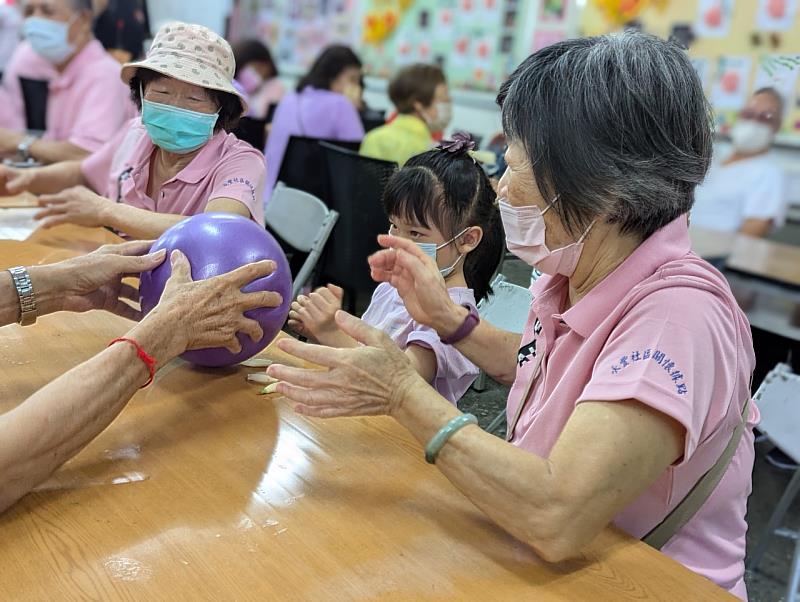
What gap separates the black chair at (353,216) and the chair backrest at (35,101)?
1534 mm

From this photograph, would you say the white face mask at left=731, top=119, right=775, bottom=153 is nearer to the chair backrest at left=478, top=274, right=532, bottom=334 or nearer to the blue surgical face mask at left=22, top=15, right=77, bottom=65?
the chair backrest at left=478, top=274, right=532, bottom=334

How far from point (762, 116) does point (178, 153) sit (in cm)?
309

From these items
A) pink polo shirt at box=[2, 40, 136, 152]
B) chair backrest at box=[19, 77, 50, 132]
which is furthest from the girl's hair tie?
chair backrest at box=[19, 77, 50, 132]

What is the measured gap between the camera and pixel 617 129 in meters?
1.06

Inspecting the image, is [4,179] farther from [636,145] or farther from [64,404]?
[636,145]

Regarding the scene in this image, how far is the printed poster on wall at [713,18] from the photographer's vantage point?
4098 mm

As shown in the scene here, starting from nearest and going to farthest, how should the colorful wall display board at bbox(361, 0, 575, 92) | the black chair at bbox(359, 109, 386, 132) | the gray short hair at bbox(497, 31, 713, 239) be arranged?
the gray short hair at bbox(497, 31, 713, 239)
the colorful wall display board at bbox(361, 0, 575, 92)
the black chair at bbox(359, 109, 386, 132)

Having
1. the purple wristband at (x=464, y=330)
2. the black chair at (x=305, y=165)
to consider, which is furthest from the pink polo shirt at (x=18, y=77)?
the purple wristband at (x=464, y=330)

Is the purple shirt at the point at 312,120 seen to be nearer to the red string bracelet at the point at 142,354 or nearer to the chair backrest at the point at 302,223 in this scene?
the chair backrest at the point at 302,223

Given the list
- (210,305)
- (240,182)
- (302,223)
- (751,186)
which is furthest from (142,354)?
(751,186)

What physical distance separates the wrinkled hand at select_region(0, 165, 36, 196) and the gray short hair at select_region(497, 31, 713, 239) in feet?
7.43

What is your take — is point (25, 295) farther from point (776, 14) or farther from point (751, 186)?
point (776, 14)

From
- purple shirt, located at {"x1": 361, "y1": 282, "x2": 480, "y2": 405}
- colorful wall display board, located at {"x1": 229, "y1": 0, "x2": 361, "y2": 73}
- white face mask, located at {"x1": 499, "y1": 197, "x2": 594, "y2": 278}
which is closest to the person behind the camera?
white face mask, located at {"x1": 499, "y1": 197, "x2": 594, "y2": 278}

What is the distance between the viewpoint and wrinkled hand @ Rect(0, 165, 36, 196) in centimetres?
273
